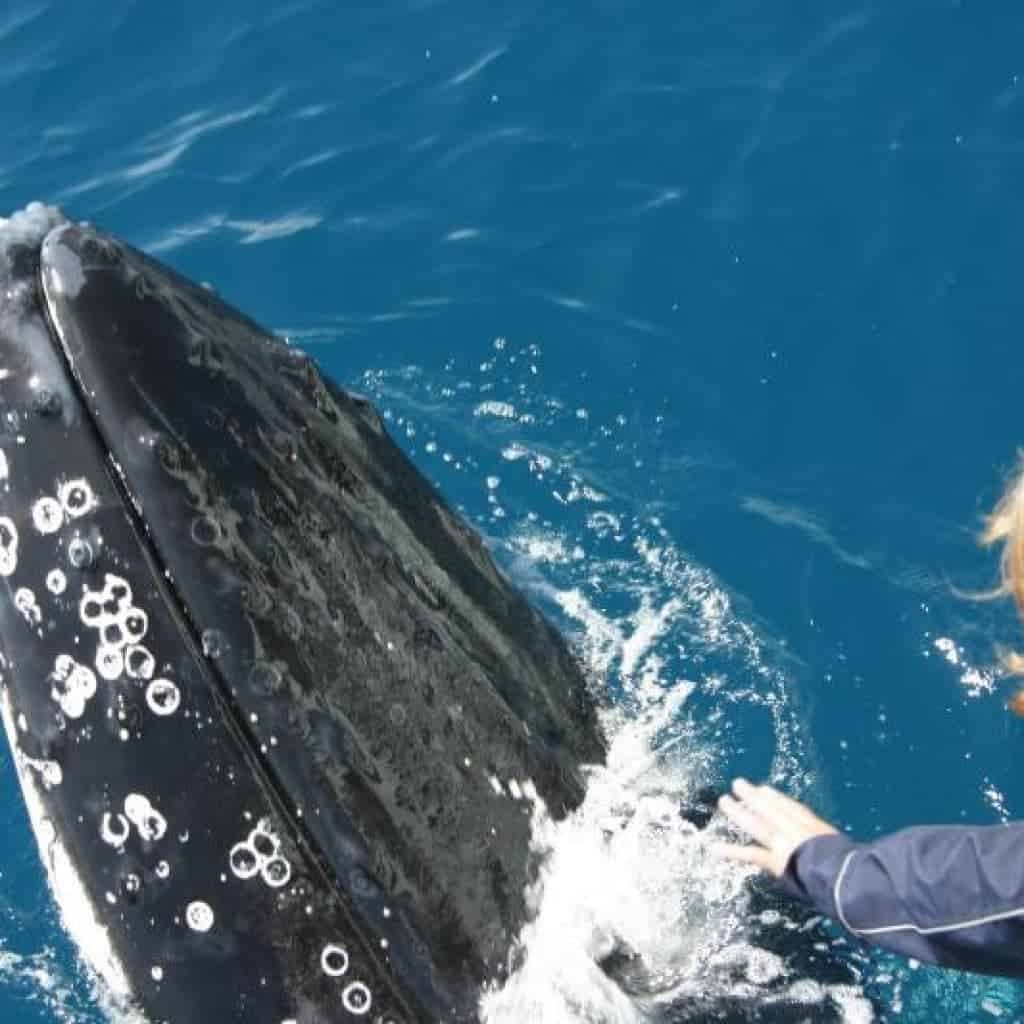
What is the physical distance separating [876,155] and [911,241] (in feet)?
3.21

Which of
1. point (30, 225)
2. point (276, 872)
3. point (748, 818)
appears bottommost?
point (748, 818)

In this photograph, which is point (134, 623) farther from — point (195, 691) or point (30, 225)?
point (30, 225)

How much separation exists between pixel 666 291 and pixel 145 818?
743 cm

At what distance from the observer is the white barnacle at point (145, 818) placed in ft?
14.7

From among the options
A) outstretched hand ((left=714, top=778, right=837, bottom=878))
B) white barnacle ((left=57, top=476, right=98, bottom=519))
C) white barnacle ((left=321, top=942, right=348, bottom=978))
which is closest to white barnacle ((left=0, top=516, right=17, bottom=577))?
white barnacle ((left=57, top=476, right=98, bottom=519))

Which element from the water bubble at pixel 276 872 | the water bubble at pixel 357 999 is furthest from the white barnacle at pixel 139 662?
the water bubble at pixel 357 999

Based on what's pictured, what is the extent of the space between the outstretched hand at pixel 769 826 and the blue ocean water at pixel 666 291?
2.21 feet

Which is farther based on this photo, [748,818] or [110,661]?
[748,818]

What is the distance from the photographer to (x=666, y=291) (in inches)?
438

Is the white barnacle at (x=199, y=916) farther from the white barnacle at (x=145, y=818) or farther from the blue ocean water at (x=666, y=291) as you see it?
the blue ocean water at (x=666, y=291)

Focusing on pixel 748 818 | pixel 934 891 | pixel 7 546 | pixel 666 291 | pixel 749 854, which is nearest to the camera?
pixel 7 546

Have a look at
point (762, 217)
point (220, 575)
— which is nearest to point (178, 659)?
point (220, 575)

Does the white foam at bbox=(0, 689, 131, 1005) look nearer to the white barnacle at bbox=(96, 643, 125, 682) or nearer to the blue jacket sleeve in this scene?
the white barnacle at bbox=(96, 643, 125, 682)

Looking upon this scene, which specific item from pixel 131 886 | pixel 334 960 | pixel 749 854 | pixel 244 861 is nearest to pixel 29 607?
pixel 131 886
